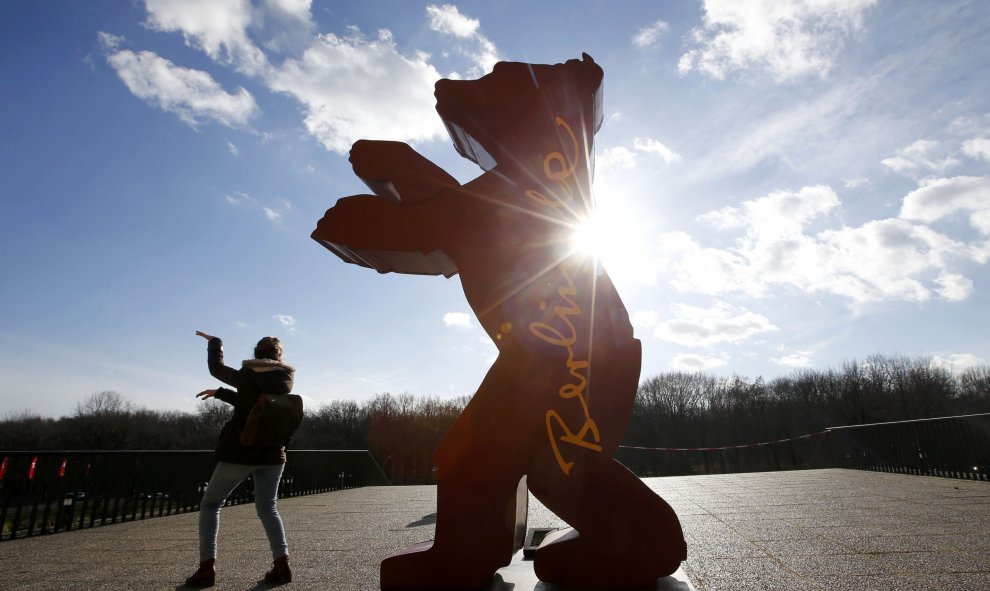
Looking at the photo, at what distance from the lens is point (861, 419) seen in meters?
44.2

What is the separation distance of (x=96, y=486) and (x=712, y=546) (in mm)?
7957

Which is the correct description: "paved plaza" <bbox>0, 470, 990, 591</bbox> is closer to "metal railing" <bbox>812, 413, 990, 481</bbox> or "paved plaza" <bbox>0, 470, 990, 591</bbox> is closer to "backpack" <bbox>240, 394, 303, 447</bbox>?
"backpack" <bbox>240, 394, 303, 447</bbox>

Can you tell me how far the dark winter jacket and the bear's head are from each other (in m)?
2.23

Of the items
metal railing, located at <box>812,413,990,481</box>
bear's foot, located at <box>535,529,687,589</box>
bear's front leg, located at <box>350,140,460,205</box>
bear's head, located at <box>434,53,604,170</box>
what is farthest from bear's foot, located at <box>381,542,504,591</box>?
metal railing, located at <box>812,413,990,481</box>

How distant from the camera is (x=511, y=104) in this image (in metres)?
3.78

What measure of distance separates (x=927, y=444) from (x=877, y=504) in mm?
5110

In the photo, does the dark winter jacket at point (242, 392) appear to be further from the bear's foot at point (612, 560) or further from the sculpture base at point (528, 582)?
the bear's foot at point (612, 560)

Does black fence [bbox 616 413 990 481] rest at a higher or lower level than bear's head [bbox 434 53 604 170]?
lower

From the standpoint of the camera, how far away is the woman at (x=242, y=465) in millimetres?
3557

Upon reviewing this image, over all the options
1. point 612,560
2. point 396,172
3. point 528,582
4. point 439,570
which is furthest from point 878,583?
point 396,172

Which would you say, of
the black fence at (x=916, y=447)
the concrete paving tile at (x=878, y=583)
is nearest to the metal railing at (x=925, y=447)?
the black fence at (x=916, y=447)

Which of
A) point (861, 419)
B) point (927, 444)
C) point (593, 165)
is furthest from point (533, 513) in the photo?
point (861, 419)

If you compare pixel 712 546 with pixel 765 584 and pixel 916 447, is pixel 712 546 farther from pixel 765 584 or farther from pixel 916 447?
pixel 916 447

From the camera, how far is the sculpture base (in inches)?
116
